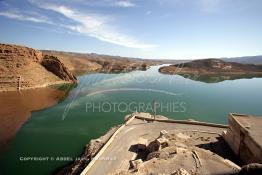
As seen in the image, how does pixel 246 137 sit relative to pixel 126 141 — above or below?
above

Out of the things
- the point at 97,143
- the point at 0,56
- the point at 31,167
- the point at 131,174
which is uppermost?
the point at 0,56

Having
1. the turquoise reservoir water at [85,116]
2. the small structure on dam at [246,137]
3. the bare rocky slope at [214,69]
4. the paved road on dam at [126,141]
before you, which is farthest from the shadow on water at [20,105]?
the bare rocky slope at [214,69]

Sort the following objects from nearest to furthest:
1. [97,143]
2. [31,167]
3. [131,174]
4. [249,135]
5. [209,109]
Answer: [131,174] < [249,135] < [31,167] < [97,143] < [209,109]

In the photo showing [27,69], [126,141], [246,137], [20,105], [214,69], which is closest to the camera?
[246,137]

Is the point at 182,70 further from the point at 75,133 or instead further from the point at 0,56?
the point at 75,133

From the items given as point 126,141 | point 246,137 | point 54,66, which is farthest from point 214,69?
point 246,137

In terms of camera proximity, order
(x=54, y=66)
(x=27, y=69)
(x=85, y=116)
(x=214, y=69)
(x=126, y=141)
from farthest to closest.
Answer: (x=214, y=69) < (x=54, y=66) < (x=27, y=69) < (x=85, y=116) < (x=126, y=141)

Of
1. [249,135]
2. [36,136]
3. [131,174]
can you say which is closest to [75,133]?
[36,136]

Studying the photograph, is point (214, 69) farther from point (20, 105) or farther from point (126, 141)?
point (126, 141)
